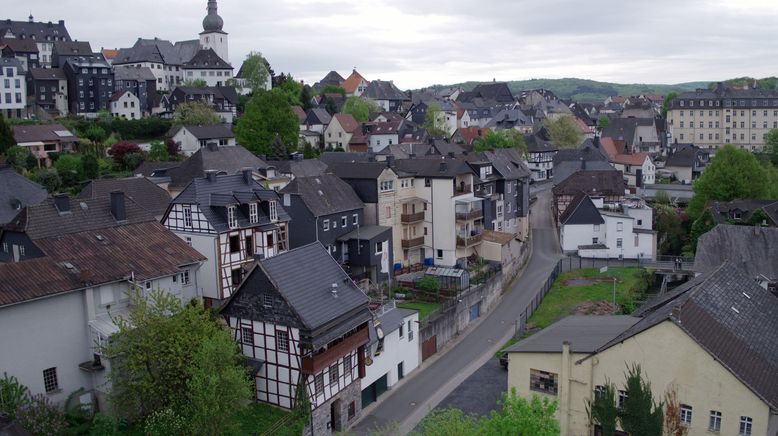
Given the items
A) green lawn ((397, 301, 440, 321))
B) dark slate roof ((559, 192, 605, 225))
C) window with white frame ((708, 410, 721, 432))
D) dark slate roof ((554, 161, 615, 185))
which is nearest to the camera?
window with white frame ((708, 410, 721, 432))

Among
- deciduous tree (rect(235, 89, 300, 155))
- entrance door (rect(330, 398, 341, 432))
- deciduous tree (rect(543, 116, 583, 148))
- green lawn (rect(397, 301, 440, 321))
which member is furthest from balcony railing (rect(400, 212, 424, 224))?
deciduous tree (rect(543, 116, 583, 148))

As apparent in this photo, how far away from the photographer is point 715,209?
211 feet

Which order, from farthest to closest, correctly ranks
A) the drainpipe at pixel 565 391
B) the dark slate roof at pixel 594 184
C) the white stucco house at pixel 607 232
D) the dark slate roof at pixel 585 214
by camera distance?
the dark slate roof at pixel 594 184, the dark slate roof at pixel 585 214, the white stucco house at pixel 607 232, the drainpipe at pixel 565 391

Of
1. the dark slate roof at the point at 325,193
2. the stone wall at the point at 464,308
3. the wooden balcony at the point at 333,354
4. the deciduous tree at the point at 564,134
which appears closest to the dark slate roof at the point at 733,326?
the wooden balcony at the point at 333,354

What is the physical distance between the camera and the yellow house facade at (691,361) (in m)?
26.1

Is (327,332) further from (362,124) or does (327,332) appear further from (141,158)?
(362,124)

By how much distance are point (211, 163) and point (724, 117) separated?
351 ft

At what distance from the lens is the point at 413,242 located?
55906 millimetres

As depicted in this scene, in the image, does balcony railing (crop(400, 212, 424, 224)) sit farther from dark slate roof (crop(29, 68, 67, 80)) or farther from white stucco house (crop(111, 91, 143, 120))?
dark slate roof (crop(29, 68, 67, 80))

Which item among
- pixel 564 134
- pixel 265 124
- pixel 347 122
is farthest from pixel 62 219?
pixel 564 134

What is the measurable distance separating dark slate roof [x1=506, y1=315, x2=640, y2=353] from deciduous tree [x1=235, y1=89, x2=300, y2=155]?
5147 cm

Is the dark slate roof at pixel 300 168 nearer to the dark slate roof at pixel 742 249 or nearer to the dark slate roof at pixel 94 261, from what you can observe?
the dark slate roof at pixel 94 261

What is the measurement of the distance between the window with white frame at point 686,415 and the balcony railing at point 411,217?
30601mm

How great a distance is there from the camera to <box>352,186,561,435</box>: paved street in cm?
3472
